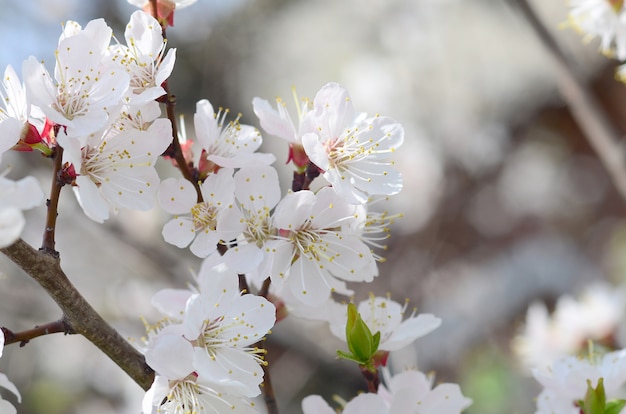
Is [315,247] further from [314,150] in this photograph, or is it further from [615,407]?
[615,407]

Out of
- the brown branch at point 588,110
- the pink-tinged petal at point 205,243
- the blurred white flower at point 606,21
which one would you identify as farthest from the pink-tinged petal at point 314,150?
the brown branch at point 588,110

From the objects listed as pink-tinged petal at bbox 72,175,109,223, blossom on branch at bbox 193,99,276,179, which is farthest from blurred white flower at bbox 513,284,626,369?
pink-tinged petal at bbox 72,175,109,223

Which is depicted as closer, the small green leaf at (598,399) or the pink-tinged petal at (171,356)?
the pink-tinged petal at (171,356)

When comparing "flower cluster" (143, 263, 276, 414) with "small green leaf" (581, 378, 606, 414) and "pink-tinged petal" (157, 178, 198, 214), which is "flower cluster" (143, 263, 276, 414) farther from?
"small green leaf" (581, 378, 606, 414)

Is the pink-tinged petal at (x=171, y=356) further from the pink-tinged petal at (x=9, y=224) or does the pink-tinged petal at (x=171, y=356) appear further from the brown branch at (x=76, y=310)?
the pink-tinged petal at (x=9, y=224)

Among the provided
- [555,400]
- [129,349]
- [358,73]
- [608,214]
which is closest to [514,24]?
[358,73]
